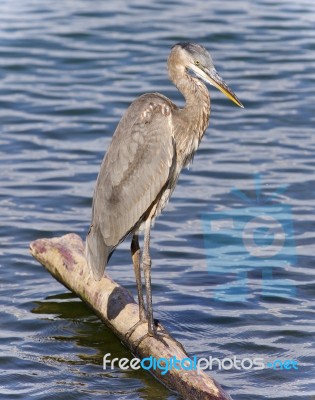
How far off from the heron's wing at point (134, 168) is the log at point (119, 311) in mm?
410

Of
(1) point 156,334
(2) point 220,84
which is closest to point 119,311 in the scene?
(1) point 156,334

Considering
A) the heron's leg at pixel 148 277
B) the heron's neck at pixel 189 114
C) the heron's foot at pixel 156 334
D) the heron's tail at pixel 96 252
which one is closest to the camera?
the heron's foot at pixel 156 334

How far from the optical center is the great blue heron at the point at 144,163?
24.8 feet

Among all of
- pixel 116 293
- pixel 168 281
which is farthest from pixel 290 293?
pixel 116 293

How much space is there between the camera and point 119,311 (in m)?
7.57

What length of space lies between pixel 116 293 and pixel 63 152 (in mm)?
5053

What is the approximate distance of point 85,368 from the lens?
7609 mm

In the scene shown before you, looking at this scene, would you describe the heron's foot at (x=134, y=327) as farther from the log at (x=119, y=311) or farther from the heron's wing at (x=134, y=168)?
the heron's wing at (x=134, y=168)

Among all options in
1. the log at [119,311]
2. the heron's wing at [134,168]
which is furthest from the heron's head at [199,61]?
the log at [119,311]

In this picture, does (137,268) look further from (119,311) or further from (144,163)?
(144,163)

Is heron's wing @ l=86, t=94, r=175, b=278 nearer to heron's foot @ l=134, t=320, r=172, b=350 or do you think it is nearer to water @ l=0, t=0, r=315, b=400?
heron's foot @ l=134, t=320, r=172, b=350

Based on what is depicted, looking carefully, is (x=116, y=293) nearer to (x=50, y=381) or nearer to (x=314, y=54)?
(x=50, y=381)

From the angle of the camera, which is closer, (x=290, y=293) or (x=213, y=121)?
(x=290, y=293)

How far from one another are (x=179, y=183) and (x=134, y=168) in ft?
13.0
